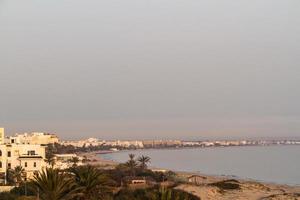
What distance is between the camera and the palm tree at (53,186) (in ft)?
69.6

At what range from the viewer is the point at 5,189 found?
125 feet

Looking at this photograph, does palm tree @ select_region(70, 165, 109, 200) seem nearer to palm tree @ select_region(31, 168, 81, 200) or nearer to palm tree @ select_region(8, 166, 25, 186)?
palm tree @ select_region(31, 168, 81, 200)

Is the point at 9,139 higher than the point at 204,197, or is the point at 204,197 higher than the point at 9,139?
the point at 9,139

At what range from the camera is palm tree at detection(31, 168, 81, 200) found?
2120cm

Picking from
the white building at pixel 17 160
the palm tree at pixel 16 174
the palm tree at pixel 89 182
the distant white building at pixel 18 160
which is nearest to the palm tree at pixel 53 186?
the palm tree at pixel 89 182

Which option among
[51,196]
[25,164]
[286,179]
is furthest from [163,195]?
[286,179]

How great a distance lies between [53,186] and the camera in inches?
841

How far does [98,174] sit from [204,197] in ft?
70.9

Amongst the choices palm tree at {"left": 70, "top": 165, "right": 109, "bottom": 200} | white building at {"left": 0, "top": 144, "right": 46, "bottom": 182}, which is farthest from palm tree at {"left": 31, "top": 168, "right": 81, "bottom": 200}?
white building at {"left": 0, "top": 144, "right": 46, "bottom": 182}

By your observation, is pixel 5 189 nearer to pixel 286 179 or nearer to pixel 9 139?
pixel 9 139

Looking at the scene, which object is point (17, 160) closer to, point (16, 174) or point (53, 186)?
point (16, 174)

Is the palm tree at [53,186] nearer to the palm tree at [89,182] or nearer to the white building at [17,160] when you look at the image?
the palm tree at [89,182]

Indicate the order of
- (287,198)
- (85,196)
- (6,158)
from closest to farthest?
(85,196)
(287,198)
(6,158)

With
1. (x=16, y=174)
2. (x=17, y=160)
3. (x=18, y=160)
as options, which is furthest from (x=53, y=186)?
(x=17, y=160)
